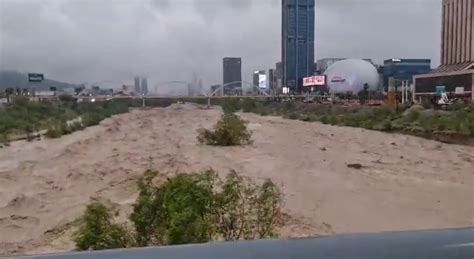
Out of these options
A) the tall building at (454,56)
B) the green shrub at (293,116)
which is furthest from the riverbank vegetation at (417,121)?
the tall building at (454,56)

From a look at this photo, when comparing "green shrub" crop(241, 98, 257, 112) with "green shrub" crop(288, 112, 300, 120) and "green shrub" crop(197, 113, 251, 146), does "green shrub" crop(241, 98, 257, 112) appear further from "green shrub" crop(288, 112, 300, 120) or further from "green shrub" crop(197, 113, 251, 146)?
"green shrub" crop(197, 113, 251, 146)

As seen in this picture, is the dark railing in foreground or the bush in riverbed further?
the bush in riverbed

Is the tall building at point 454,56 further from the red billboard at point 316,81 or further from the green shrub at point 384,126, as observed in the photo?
the green shrub at point 384,126

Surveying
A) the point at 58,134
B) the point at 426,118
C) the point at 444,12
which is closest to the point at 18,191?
the point at 58,134

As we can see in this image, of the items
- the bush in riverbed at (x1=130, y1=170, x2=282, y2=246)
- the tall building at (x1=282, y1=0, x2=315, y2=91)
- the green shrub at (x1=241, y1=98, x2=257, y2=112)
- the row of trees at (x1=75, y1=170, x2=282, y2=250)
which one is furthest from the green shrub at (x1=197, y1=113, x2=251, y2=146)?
the green shrub at (x1=241, y1=98, x2=257, y2=112)

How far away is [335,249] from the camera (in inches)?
60.6

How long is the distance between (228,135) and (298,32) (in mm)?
23194

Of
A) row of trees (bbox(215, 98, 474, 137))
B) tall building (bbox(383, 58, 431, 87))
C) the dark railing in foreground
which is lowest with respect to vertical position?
row of trees (bbox(215, 98, 474, 137))

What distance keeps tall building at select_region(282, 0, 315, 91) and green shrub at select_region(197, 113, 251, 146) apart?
1424 cm

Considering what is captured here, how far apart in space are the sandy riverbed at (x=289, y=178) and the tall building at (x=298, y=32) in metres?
13.5

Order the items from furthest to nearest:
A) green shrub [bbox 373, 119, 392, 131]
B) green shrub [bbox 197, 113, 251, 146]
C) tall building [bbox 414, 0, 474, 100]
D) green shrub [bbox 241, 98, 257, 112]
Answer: green shrub [bbox 241, 98, 257, 112]
tall building [bbox 414, 0, 474, 100]
green shrub [bbox 373, 119, 392, 131]
green shrub [bbox 197, 113, 251, 146]

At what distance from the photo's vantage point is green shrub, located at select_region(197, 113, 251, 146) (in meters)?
18.5

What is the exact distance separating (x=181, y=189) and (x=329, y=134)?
71.6ft

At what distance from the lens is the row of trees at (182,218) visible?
13.8 feet
